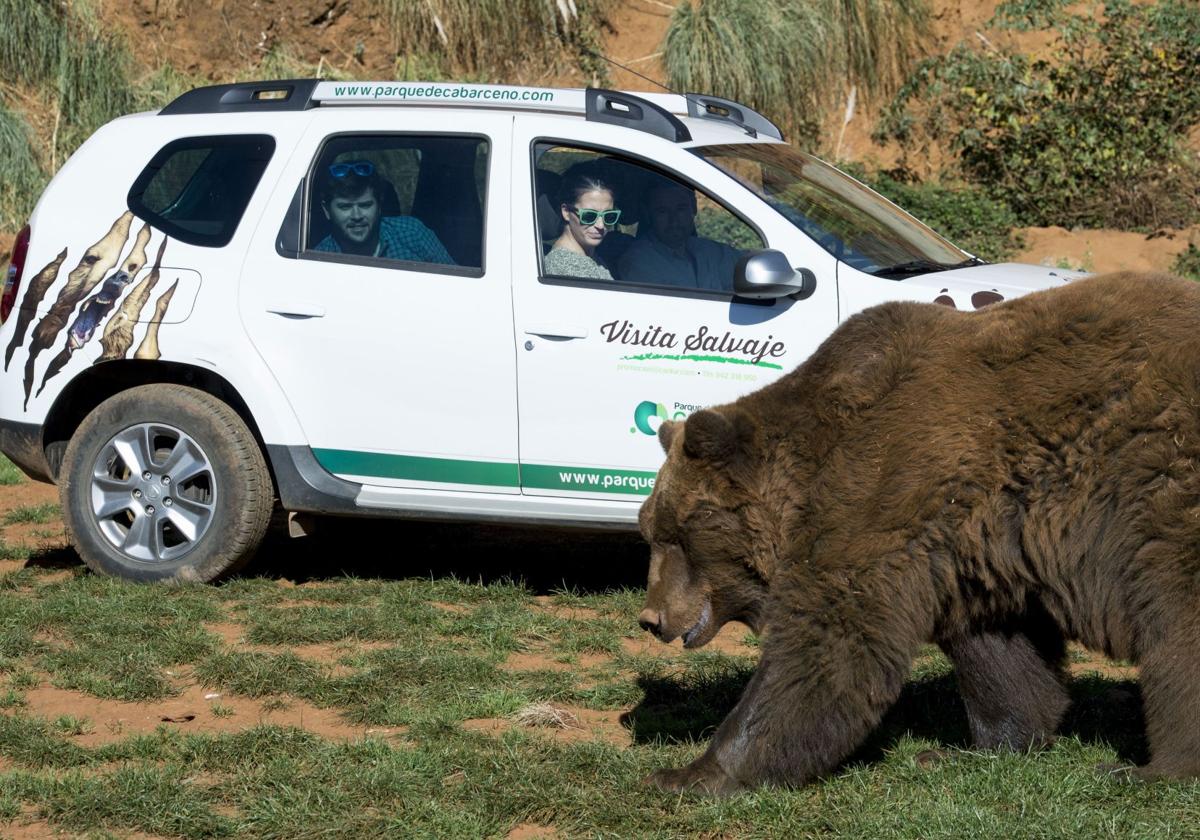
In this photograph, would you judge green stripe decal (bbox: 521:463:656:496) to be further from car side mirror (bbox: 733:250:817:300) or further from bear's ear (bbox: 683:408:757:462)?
bear's ear (bbox: 683:408:757:462)

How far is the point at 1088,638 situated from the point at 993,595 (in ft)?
1.05

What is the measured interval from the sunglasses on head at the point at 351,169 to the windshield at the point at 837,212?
1685mm

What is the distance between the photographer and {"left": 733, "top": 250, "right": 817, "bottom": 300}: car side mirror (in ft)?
20.7

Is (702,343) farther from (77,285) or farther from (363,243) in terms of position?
(77,285)

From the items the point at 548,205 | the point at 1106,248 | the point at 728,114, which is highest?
the point at 728,114

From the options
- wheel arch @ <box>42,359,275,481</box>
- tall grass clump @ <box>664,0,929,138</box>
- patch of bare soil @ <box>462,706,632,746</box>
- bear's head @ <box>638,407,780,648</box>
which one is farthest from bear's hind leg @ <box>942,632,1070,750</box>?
tall grass clump @ <box>664,0,929,138</box>

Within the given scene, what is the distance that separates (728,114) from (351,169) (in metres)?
2.13

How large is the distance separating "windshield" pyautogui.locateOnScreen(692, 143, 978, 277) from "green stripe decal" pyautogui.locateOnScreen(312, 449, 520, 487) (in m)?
1.80

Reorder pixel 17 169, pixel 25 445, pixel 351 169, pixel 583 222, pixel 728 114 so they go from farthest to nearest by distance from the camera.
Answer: pixel 17 169 < pixel 728 114 < pixel 25 445 < pixel 351 169 < pixel 583 222

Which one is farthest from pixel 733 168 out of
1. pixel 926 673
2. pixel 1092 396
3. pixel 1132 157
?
pixel 1132 157

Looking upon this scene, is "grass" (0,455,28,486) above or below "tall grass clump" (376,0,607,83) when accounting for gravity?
below

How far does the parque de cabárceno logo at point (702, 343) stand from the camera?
21.6 feet

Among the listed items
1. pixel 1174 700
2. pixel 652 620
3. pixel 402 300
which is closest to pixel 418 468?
pixel 402 300

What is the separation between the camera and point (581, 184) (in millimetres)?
7125
